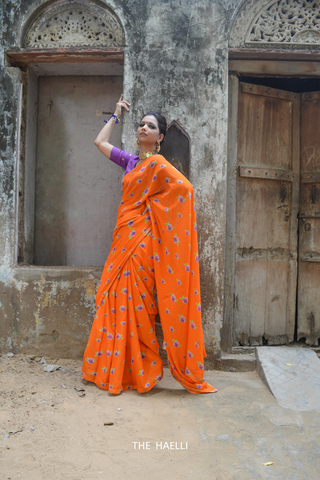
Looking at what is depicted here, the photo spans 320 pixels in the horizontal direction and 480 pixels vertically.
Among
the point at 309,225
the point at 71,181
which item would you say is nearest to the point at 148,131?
the point at 71,181

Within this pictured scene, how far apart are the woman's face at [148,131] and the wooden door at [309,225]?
5.14 ft

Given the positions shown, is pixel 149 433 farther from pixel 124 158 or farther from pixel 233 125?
pixel 233 125

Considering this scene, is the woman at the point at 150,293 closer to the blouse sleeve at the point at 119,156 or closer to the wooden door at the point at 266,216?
the blouse sleeve at the point at 119,156

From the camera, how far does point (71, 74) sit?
130 inches

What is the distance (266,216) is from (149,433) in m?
2.13

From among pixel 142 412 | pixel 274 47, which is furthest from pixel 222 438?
pixel 274 47

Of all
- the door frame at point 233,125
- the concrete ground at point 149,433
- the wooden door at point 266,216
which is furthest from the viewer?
the wooden door at point 266,216

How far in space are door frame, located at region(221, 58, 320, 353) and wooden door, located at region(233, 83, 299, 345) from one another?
0.12 m

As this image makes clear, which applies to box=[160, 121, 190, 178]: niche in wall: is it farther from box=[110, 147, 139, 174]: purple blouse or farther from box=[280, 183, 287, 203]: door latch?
box=[280, 183, 287, 203]: door latch

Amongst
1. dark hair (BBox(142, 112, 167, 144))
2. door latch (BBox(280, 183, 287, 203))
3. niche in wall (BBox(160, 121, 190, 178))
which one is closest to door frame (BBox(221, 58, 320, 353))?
niche in wall (BBox(160, 121, 190, 178))

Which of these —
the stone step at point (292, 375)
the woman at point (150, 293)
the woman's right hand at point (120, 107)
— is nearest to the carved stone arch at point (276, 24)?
the woman's right hand at point (120, 107)

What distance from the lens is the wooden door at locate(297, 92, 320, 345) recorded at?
3.18 metres

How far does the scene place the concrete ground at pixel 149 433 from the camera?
1.59m

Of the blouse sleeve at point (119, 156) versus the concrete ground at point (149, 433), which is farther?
the blouse sleeve at point (119, 156)
